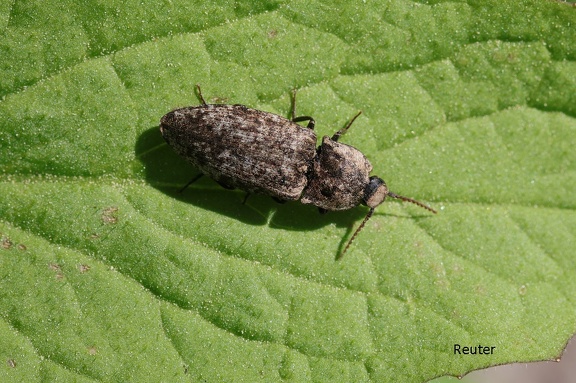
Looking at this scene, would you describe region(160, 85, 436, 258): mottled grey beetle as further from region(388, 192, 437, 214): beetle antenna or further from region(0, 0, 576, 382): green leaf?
region(0, 0, 576, 382): green leaf

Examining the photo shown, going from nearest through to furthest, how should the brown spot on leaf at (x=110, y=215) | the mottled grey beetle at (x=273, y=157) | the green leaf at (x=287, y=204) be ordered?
the green leaf at (x=287, y=204) < the brown spot on leaf at (x=110, y=215) < the mottled grey beetle at (x=273, y=157)

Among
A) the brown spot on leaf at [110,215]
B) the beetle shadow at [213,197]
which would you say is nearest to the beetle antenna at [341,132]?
the beetle shadow at [213,197]

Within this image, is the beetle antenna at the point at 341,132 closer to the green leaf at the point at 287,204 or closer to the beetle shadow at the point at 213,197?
the green leaf at the point at 287,204

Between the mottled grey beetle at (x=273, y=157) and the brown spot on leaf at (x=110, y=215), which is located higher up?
the mottled grey beetle at (x=273, y=157)

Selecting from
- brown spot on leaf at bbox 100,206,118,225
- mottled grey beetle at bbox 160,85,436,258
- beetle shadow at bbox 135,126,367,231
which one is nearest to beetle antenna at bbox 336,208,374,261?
mottled grey beetle at bbox 160,85,436,258

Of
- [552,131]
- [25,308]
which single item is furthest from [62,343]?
[552,131]

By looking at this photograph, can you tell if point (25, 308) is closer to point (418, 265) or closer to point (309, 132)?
point (309, 132)

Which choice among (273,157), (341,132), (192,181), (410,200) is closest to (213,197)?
(192,181)
